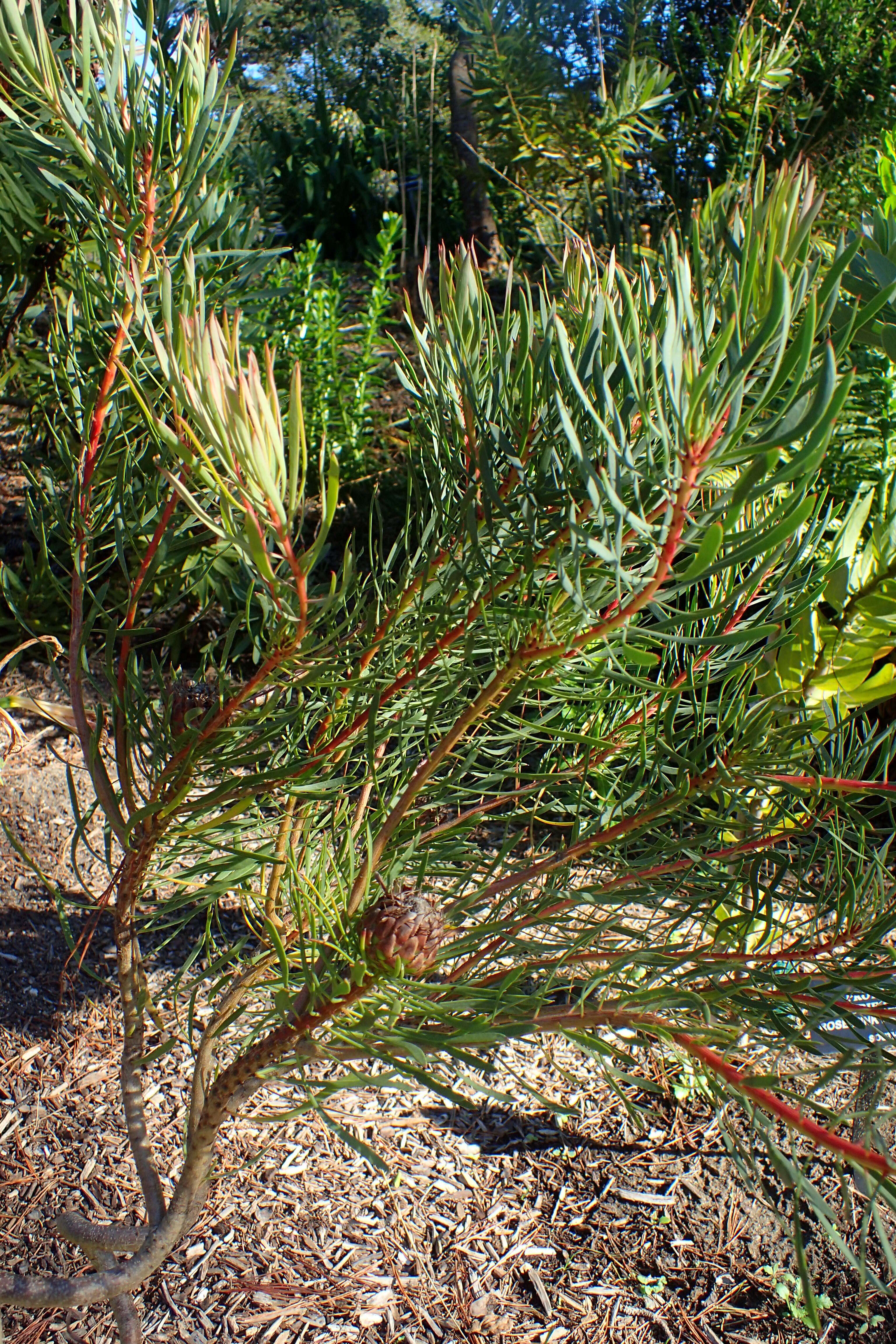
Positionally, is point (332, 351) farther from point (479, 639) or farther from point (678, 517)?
point (678, 517)

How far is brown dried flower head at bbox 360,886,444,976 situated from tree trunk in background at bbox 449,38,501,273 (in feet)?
8.86

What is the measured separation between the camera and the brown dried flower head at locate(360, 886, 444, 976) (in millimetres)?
396

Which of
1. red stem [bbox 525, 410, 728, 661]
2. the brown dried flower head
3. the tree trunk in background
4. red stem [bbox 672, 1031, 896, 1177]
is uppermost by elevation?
the tree trunk in background

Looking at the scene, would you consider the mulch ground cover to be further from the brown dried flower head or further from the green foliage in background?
the green foliage in background

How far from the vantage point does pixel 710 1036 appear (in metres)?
0.40

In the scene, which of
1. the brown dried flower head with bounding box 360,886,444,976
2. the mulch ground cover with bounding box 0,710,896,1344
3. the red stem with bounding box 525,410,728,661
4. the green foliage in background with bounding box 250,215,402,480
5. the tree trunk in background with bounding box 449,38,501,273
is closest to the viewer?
the red stem with bounding box 525,410,728,661

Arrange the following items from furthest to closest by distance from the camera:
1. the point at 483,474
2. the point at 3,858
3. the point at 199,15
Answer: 1. the point at 3,858
2. the point at 199,15
3. the point at 483,474

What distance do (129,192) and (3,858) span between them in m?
1.21

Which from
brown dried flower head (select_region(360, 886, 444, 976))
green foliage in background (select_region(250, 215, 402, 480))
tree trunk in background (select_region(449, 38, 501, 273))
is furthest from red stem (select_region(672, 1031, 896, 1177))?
tree trunk in background (select_region(449, 38, 501, 273))

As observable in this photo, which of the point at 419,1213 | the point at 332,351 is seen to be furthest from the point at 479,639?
the point at 332,351

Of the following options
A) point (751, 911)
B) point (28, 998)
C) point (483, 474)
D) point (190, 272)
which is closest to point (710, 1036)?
point (751, 911)

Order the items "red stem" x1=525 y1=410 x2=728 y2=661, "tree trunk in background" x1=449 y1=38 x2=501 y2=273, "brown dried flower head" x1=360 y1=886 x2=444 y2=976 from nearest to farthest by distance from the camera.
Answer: "red stem" x1=525 y1=410 x2=728 y2=661 < "brown dried flower head" x1=360 y1=886 x2=444 y2=976 < "tree trunk in background" x1=449 y1=38 x2=501 y2=273

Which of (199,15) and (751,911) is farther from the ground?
(199,15)

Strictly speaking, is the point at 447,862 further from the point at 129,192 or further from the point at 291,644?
the point at 129,192
